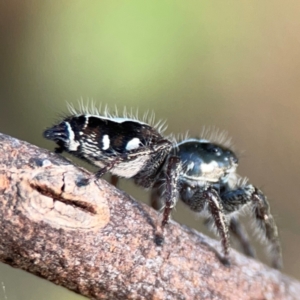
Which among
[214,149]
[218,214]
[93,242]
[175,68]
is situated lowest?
[93,242]

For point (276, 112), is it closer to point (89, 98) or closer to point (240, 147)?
point (240, 147)

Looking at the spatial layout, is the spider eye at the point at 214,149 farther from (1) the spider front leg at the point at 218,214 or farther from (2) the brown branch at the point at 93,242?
(2) the brown branch at the point at 93,242

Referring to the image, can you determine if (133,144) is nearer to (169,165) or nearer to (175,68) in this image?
(169,165)

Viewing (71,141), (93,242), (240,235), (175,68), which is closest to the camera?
(93,242)

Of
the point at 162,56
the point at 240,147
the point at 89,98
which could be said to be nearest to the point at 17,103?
the point at 89,98

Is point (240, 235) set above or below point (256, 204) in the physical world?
below

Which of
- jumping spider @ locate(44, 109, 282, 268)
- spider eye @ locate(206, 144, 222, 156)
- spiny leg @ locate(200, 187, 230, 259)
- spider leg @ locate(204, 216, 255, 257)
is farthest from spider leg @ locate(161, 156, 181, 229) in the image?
spider leg @ locate(204, 216, 255, 257)

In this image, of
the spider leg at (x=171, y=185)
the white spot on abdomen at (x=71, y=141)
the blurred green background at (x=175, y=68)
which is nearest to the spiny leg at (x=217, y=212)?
the spider leg at (x=171, y=185)

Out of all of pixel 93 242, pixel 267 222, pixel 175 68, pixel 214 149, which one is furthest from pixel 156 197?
pixel 175 68
